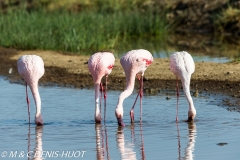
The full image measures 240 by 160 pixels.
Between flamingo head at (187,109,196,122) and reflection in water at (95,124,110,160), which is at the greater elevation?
flamingo head at (187,109,196,122)

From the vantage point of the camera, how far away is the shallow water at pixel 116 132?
723 cm

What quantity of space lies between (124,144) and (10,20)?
37.1ft

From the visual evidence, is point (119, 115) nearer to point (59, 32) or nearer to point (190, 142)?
point (190, 142)

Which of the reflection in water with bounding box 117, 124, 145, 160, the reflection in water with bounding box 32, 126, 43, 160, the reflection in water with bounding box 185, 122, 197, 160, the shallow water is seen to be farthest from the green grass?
the reflection in water with bounding box 117, 124, 145, 160

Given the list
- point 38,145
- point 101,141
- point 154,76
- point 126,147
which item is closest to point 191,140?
point 126,147

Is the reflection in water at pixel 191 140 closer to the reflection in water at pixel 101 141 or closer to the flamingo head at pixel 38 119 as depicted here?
the reflection in water at pixel 101 141

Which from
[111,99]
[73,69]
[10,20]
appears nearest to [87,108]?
[111,99]

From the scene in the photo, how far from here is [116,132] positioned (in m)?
8.47

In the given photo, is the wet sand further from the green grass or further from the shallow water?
the green grass

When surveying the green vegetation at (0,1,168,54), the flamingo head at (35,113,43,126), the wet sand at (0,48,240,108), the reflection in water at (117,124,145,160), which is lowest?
the reflection in water at (117,124,145,160)

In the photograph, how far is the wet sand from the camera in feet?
38.0

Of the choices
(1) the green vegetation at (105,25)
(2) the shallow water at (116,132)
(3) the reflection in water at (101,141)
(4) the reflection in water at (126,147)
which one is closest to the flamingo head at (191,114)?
(2) the shallow water at (116,132)

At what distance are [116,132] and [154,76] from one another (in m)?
4.46

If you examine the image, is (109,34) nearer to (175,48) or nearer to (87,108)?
(175,48)
